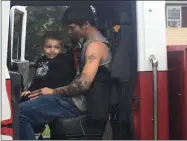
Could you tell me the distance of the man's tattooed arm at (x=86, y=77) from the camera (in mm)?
3158

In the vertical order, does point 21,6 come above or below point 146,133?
above

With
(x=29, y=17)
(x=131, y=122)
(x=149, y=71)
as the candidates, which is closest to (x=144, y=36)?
(x=149, y=71)

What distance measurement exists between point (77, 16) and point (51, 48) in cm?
32

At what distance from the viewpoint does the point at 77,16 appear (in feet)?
11.2

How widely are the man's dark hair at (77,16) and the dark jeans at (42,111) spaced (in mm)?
570

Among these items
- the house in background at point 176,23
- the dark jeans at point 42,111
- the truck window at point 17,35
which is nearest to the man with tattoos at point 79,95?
the dark jeans at point 42,111

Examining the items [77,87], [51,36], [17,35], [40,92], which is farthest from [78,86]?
[17,35]

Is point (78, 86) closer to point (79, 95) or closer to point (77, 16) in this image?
point (79, 95)

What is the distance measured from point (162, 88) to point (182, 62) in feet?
0.77

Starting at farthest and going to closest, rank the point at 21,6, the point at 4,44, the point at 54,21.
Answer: the point at 21,6 < the point at 54,21 < the point at 4,44

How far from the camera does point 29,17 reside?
136 inches

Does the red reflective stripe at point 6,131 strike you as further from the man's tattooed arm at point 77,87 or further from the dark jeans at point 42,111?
Answer: the man's tattooed arm at point 77,87

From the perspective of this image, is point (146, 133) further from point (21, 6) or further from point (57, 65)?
point (21, 6)

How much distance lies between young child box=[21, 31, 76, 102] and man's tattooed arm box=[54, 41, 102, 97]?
7cm
